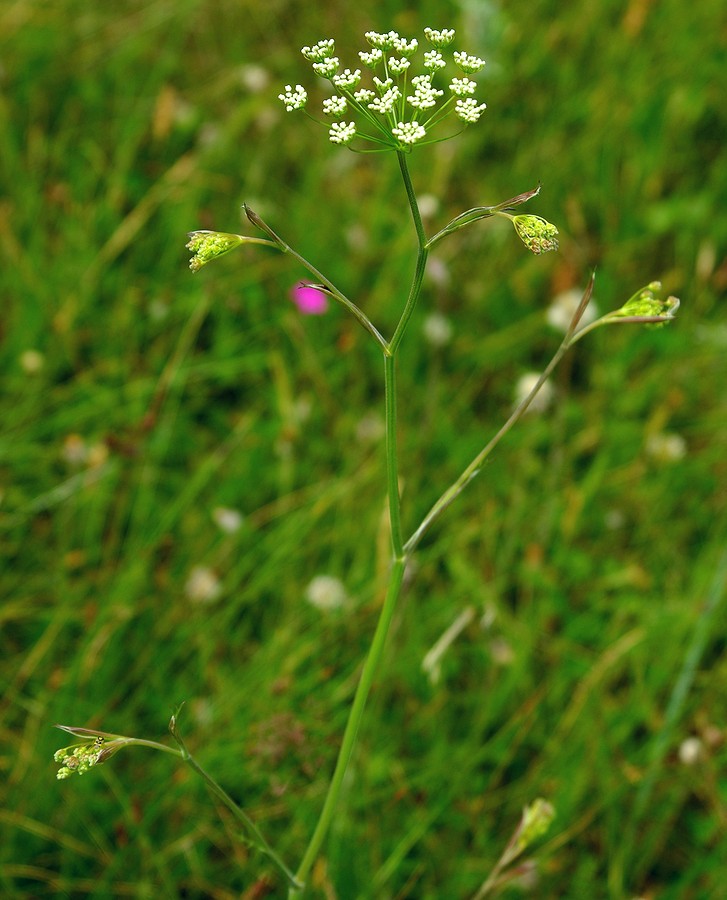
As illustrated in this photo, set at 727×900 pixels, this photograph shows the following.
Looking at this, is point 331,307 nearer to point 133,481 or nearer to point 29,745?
point 133,481

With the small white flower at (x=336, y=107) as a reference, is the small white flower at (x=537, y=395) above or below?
below

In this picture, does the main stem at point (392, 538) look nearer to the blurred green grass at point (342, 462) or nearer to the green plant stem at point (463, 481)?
the green plant stem at point (463, 481)

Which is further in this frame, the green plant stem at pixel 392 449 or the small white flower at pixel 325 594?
the small white flower at pixel 325 594

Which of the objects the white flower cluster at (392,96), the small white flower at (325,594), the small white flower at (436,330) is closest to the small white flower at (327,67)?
the white flower cluster at (392,96)

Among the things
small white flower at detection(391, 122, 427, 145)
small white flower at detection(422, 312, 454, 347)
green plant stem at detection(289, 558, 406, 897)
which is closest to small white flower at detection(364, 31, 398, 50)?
small white flower at detection(391, 122, 427, 145)

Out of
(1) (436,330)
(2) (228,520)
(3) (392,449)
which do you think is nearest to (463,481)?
(3) (392,449)

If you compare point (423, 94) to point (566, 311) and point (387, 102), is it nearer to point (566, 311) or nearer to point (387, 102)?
point (387, 102)

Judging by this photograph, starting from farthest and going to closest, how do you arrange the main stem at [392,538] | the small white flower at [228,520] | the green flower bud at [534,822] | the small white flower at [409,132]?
the small white flower at [228,520] < the green flower bud at [534,822] < the main stem at [392,538] < the small white flower at [409,132]
